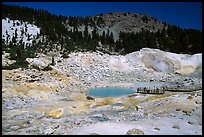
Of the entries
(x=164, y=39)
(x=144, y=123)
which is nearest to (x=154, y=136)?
(x=144, y=123)

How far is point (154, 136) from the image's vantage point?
17062 mm

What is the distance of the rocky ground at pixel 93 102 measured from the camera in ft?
65.1

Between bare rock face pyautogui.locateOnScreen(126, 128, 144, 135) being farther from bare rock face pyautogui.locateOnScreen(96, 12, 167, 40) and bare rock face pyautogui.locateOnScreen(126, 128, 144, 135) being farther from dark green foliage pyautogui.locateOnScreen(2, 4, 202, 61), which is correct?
bare rock face pyautogui.locateOnScreen(96, 12, 167, 40)

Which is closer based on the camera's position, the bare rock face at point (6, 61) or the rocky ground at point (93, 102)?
the rocky ground at point (93, 102)

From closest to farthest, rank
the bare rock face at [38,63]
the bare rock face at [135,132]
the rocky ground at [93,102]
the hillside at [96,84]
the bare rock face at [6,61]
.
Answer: the bare rock face at [135,132] < the rocky ground at [93,102] < the hillside at [96,84] < the bare rock face at [6,61] < the bare rock face at [38,63]

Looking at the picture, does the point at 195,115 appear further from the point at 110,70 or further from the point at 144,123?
the point at 110,70

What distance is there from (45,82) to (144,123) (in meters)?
20.5

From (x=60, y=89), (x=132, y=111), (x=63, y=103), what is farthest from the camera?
(x=60, y=89)

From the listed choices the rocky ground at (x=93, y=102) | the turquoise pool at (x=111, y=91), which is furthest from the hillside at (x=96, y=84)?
the turquoise pool at (x=111, y=91)

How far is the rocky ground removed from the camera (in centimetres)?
1984

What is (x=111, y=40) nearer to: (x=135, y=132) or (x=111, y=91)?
(x=111, y=91)

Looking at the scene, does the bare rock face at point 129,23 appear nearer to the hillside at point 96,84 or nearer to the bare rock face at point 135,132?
the hillside at point 96,84

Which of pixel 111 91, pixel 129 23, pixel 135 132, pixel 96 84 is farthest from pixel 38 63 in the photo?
pixel 129 23

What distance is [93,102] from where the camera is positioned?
3114 centimetres
